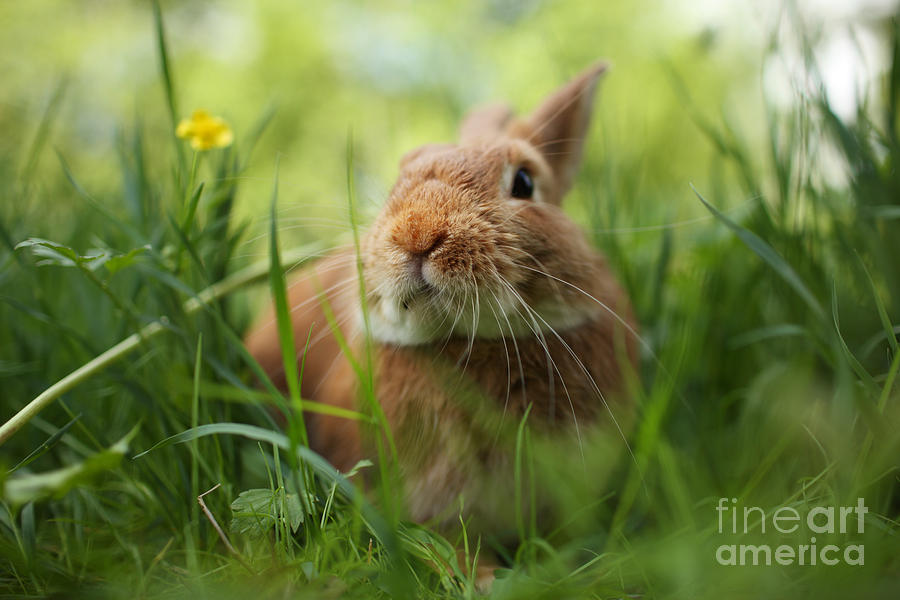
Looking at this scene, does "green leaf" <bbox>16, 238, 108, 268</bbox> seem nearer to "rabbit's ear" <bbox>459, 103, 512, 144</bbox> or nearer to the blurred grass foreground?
the blurred grass foreground

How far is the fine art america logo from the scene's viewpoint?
103 centimetres

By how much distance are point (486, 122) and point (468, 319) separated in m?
0.85

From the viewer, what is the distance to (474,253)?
122 centimetres

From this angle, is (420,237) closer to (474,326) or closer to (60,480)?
(474,326)

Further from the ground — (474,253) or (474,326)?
(474,253)

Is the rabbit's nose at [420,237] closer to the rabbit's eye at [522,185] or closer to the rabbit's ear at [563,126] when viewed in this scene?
the rabbit's eye at [522,185]

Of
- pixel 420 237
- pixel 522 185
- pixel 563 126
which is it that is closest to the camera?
pixel 420 237

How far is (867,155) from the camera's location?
163 centimetres

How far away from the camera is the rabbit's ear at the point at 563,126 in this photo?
1.73 m

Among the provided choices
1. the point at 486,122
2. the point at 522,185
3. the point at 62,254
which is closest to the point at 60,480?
the point at 62,254

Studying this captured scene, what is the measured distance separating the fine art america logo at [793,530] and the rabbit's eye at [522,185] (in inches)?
33.2

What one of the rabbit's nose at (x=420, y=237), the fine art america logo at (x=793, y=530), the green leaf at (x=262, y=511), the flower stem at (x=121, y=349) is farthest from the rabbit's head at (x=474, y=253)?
the fine art america logo at (x=793, y=530)

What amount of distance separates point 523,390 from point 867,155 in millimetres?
1190

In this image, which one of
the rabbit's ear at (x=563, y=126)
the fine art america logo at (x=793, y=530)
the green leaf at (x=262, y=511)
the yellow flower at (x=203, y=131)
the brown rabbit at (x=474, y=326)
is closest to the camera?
the fine art america logo at (x=793, y=530)
